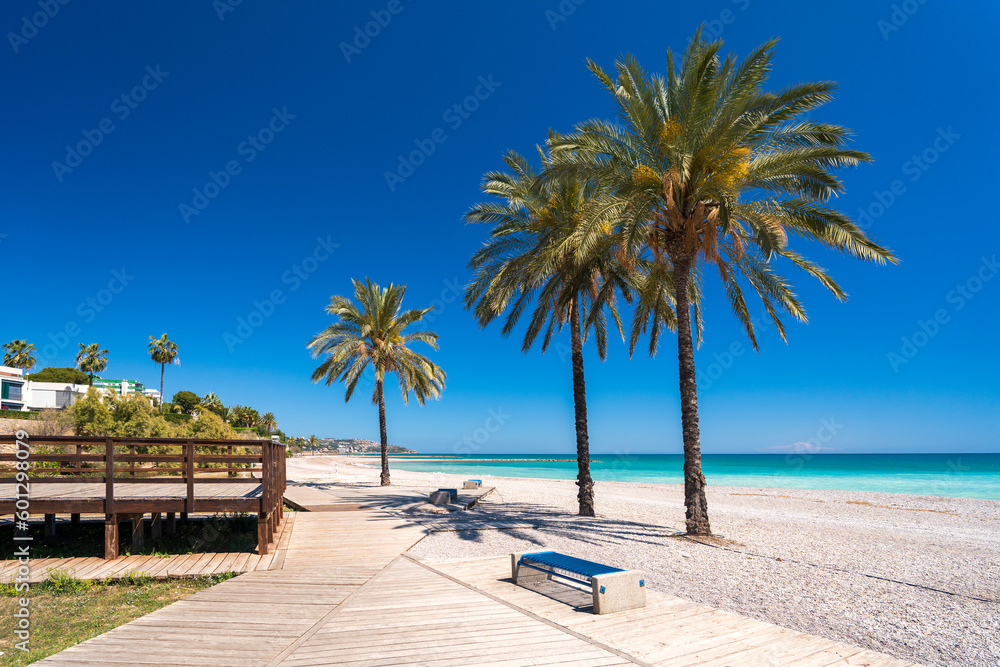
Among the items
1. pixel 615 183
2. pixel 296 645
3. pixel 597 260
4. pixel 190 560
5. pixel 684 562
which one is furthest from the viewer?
pixel 597 260

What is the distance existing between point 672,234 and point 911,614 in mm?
8676

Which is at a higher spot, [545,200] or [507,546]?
[545,200]

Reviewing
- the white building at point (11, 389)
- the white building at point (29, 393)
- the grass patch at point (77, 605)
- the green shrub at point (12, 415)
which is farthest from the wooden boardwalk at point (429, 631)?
the white building at point (11, 389)

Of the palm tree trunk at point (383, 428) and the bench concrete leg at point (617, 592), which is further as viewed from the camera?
the palm tree trunk at point (383, 428)

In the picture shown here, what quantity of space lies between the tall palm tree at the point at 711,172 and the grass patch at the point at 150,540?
9.95 metres

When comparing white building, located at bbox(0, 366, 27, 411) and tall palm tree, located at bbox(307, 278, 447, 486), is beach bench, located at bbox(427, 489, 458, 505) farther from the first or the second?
white building, located at bbox(0, 366, 27, 411)

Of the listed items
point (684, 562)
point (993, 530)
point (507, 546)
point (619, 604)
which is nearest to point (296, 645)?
point (619, 604)

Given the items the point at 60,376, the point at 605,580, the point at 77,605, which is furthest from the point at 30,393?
the point at 605,580

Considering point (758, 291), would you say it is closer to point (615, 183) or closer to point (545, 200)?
point (615, 183)

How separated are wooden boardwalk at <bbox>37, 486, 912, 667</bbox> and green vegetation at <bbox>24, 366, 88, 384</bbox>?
10063 centimetres

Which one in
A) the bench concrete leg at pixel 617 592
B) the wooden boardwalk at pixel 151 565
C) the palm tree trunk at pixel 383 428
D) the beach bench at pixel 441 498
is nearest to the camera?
the bench concrete leg at pixel 617 592

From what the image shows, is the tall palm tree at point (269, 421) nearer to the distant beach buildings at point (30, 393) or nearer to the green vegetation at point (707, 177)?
the distant beach buildings at point (30, 393)

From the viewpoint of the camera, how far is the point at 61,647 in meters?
5.37

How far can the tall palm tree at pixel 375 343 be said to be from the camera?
2742cm
